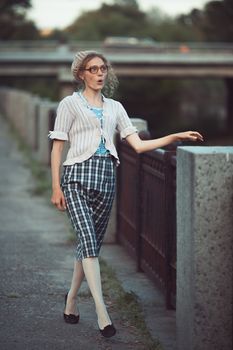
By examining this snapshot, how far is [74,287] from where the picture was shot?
6.41m

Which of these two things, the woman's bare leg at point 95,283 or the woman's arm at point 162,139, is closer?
the woman's arm at point 162,139

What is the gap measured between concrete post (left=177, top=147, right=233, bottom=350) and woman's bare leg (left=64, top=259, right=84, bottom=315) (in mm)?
1252

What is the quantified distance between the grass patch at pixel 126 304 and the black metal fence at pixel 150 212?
257 millimetres

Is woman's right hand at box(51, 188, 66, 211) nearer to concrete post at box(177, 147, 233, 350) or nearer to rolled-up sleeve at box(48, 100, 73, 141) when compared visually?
rolled-up sleeve at box(48, 100, 73, 141)

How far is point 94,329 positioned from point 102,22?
10521cm

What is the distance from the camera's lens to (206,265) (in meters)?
5.18

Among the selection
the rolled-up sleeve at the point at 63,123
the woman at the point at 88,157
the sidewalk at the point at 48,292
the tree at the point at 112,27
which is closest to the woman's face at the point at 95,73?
the woman at the point at 88,157

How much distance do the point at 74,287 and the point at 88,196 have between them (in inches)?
24.9

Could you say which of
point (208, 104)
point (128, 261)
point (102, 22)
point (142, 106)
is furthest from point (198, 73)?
point (128, 261)

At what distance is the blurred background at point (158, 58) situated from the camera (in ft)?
222

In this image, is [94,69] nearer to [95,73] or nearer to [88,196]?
[95,73]

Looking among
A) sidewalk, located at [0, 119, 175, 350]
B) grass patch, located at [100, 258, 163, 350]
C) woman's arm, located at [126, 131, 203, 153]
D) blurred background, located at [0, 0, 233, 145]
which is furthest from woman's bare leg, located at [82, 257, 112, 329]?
blurred background, located at [0, 0, 233, 145]

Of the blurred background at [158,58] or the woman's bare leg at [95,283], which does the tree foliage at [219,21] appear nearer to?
the blurred background at [158,58]

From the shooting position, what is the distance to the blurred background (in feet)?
222
